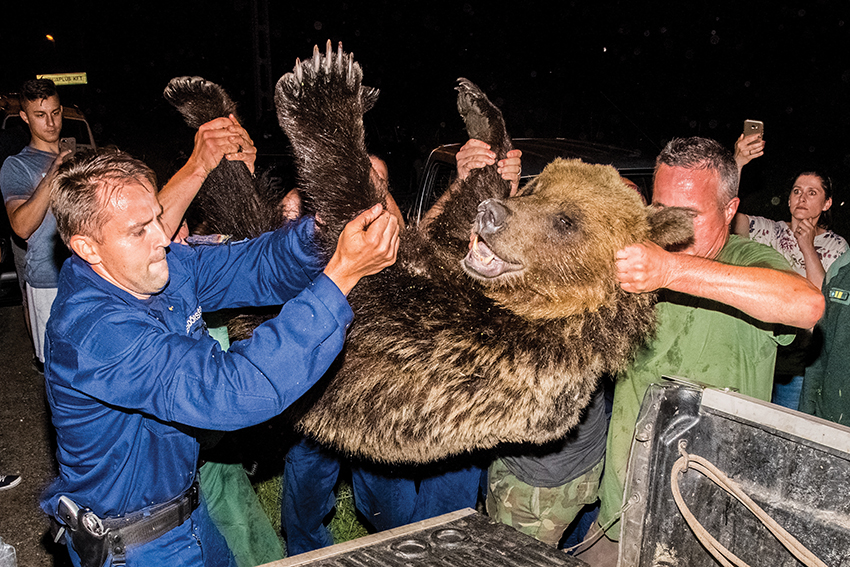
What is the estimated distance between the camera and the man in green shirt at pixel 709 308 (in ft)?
8.78

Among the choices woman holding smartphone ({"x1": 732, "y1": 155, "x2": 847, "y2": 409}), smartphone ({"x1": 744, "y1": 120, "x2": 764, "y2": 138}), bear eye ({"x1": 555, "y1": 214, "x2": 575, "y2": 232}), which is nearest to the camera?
bear eye ({"x1": 555, "y1": 214, "x2": 575, "y2": 232})

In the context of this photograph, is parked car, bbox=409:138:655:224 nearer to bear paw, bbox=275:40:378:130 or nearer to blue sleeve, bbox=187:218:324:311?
bear paw, bbox=275:40:378:130

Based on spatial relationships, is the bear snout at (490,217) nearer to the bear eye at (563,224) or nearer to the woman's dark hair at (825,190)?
the bear eye at (563,224)

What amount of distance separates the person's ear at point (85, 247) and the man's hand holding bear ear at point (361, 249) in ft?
2.71

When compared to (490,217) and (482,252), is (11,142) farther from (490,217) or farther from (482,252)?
(490,217)

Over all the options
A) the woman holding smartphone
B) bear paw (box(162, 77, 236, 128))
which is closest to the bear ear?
the woman holding smartphone

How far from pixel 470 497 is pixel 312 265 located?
77.8 inches

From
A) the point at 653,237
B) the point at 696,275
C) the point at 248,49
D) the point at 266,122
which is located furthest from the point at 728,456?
the point at 248,49

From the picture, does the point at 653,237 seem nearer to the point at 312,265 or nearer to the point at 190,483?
the point at 312,265

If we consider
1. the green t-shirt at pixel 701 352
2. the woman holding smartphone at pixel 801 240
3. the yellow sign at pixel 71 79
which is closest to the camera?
the green t-shirt at pixel 701 352

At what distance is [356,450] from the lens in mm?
3074

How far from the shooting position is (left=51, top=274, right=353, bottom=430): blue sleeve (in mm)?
2000

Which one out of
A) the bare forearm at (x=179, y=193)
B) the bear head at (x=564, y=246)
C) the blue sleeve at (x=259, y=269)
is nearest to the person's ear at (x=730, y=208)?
the bear head at (x=564, y=246)

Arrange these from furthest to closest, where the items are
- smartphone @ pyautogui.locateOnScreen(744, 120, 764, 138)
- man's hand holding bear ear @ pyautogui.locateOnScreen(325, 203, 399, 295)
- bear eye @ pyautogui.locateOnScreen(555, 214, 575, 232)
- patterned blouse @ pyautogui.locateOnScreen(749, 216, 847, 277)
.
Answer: patterned blouse @ pyautogui.locateOnScreen(749, 216, 847, 277) → smartphone @ pyautogui.locateOnScreen(744, 120, 764, 138) → bear eye @ pyautogui.locateOnScreen(555, 214, 575, 232) → man's hand holding bear ear @ pyautogui.locateOnScreen(325, 203, 399, 295)
